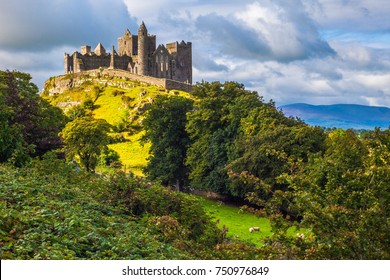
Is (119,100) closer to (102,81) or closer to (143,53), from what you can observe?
(102,81)

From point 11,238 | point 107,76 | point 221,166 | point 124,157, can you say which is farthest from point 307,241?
point 107,76

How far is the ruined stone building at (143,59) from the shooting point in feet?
405

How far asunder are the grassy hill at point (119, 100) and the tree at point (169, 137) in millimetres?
13906

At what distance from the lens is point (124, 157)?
79.4m

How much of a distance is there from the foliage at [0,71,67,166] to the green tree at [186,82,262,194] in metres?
16.8

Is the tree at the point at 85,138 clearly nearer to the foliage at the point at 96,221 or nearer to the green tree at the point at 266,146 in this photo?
the green tree at the point at 266,146

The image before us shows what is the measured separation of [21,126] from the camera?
3084cm

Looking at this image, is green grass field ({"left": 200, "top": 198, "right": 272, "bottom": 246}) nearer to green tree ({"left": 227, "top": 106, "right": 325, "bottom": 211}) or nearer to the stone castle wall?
green tree ({"left": 227, "top": 106, "right": 325, "bottom": 211})

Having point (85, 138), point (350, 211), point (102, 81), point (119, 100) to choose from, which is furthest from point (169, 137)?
point (102, 81)

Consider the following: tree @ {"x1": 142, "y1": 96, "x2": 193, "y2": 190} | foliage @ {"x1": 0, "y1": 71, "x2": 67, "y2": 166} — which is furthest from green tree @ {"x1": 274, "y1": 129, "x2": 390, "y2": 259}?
tree @ {"x1": 142, "y1": 96, "x2": 193, "y2": 190}

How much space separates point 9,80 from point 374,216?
35.2 meters
